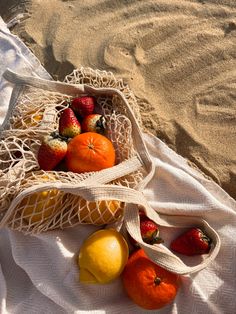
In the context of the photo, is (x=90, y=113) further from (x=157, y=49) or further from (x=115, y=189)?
(x=157, y=49)

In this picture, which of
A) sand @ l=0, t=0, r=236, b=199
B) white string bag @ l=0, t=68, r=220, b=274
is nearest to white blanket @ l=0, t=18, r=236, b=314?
white string bag @ l=0, t=68, r=220, b=274

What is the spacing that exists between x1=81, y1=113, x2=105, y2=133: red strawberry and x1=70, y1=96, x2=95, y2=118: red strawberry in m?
0.04

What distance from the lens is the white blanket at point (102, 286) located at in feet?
4.28

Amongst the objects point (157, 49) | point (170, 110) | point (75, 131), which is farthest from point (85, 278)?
point (157, 49)

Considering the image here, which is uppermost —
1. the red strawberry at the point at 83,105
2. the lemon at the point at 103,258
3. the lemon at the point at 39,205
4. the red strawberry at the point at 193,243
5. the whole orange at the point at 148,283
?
the red strawberry at the point at 83,105

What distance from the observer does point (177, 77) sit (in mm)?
1854

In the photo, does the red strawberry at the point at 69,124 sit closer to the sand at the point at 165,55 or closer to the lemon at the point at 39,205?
the lemon at the point at 39,205

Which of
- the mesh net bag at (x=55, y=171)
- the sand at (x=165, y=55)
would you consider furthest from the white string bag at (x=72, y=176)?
the sand at (x=165, y=55)

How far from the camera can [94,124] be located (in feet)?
4.85

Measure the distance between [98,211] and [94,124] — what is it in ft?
1.03

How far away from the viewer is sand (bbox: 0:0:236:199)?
5.57 feet

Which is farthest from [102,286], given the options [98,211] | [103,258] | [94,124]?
[94,124]

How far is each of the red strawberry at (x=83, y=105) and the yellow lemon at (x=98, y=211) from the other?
1.14 ft

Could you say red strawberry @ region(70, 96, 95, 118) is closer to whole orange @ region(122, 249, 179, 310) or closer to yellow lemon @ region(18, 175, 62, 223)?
yellow lemon @ region(18, 175, 62, 223)
